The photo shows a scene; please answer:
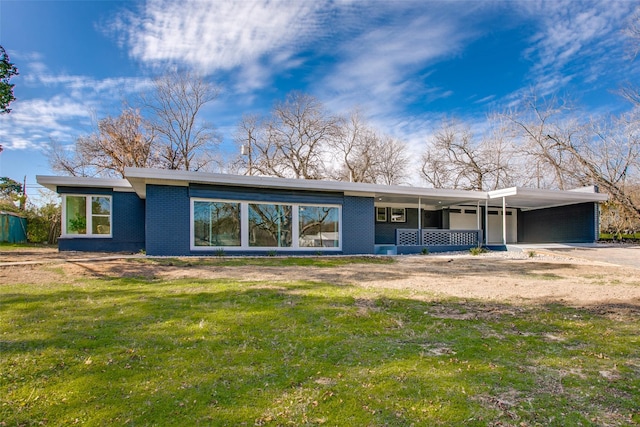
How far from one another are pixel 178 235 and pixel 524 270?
10479mm

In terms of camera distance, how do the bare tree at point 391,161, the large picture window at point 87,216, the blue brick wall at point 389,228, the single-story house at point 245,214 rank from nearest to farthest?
the single-story house at point 245,214, the large picture window at point 87,216, the blue brick wall at point 389,228, the bare tree at point 391,161

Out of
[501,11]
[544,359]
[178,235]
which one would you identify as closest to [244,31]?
[178,235]

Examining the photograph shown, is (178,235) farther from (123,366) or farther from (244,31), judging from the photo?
(123,366)

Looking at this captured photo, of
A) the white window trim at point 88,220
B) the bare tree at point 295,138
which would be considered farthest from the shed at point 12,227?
the bare tree at point 295,138

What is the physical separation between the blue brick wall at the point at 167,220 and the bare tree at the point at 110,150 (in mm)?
14543

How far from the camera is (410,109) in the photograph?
27.3 meters

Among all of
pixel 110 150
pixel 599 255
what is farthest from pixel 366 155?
pixel 599 255

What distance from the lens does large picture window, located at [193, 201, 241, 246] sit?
12516 mm

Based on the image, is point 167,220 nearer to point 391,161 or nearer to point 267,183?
point 267,183

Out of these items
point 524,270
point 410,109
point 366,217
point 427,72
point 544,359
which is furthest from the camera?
point 410,109

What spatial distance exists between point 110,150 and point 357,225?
18.7 m

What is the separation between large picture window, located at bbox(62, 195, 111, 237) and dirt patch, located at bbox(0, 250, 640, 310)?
555 centimetres

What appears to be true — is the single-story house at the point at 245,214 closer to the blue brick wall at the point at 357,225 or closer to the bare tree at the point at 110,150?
the blue brick wall at the point at 357,225

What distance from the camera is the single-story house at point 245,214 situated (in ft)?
39.6
